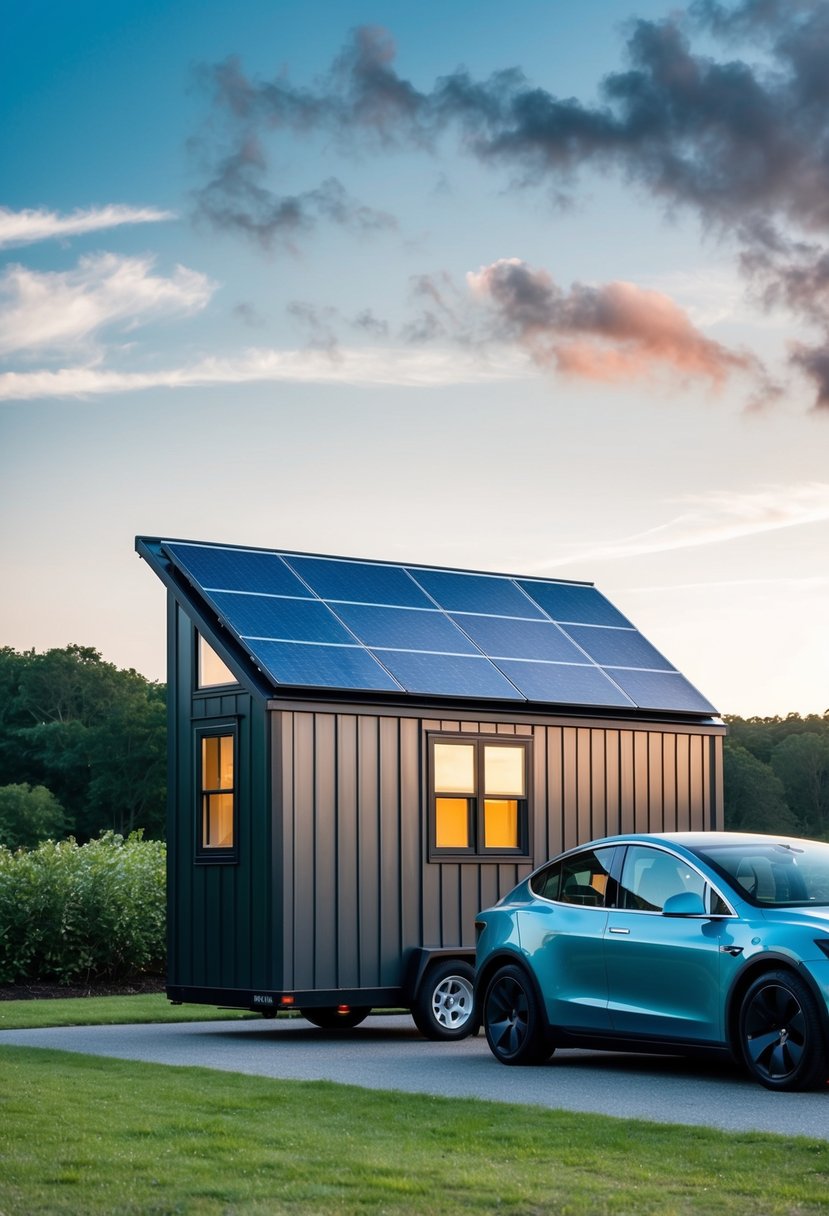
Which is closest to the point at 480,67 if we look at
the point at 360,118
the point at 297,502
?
the point at 360,118

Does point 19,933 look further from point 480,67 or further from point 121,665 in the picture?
point 121,665

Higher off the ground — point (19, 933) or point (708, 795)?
→ point (708, 795)

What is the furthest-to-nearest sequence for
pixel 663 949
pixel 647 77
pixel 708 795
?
pixel 647 77 → pixel 708 795 → pixel 663 949

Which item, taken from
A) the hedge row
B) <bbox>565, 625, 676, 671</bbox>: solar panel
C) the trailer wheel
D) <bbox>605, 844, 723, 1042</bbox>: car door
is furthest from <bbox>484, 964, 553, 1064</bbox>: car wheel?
the hedge row

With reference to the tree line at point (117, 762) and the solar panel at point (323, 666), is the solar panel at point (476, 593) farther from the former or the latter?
the tree line at point (117, 762)

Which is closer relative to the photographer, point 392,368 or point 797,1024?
point 797,1024

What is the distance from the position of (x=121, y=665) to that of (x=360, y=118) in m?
66.5

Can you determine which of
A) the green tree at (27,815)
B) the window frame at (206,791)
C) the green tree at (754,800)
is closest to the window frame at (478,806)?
the window frame at (206,791)

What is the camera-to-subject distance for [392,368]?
2523 centimetres

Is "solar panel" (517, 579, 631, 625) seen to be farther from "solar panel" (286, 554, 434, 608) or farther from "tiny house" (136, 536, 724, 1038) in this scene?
"solar panel" (286, 554, 434, 608)

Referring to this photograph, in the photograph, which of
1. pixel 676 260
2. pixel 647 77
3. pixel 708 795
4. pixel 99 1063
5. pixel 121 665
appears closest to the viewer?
pixel 99 1063

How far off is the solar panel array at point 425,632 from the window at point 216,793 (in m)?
1.07

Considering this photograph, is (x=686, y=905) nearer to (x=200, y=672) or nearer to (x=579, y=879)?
(x=579, y=879)

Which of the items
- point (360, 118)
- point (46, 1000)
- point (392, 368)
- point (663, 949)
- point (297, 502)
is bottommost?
point (46, 1000)
